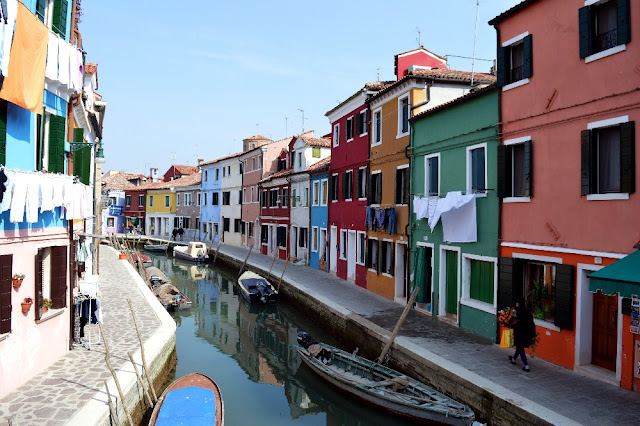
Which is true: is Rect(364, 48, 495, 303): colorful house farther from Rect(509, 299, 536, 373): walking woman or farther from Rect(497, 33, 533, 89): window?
Rect(509, 299, 536, 373): walking woman

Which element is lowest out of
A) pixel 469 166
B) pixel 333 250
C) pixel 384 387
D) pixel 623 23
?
pixel 384 387

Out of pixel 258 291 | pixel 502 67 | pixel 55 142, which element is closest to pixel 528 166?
pixel 502 67

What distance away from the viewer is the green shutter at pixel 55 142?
1133cm

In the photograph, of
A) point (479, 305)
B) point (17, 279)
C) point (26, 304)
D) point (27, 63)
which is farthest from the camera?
point (479, 305)

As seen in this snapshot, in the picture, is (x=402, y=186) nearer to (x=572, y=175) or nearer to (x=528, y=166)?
(x=528, y=166)

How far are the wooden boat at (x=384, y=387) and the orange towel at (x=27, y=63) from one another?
30.5 ft

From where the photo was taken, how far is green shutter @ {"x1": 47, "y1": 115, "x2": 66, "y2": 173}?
11.3 metres

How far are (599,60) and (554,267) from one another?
480cm

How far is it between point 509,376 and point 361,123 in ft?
51.2

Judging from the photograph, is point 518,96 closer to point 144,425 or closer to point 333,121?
point 144,425

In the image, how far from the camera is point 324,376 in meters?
13.6

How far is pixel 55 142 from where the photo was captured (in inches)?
449

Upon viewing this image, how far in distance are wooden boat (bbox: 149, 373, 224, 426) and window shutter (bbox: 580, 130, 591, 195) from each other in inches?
355

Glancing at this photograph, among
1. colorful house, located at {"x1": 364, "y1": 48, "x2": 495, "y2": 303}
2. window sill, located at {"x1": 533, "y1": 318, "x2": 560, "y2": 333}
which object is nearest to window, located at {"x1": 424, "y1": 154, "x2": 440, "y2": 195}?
colorful house, located at {"x1": 364, "y1": 48, "x2": 495, "y2": 303}
